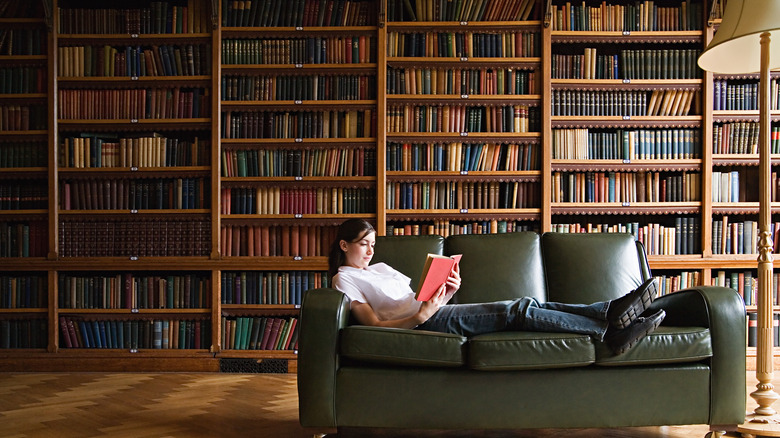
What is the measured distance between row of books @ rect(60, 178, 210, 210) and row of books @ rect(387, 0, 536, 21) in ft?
5.95

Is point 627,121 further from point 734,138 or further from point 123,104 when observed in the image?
point 123,104

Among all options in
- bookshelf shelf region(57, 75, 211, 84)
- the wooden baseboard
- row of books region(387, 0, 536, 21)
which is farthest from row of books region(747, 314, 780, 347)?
bookshelf shelf region(57, 75, 211, 84)

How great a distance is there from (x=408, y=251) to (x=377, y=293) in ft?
1.58

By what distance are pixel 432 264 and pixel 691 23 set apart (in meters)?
3.14

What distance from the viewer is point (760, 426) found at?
8.99ft

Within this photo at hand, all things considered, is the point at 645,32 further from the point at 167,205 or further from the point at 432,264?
the point at 167,205

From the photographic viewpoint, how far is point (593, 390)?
254 cm

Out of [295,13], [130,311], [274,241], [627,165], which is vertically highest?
[295,13]

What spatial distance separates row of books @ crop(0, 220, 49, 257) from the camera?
4.70 m

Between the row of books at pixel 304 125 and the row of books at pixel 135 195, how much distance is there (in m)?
0.42

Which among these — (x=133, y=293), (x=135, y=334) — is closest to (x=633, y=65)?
(x=133, y=293)

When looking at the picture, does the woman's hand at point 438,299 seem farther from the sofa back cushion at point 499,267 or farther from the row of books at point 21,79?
the row of books at point 21,79

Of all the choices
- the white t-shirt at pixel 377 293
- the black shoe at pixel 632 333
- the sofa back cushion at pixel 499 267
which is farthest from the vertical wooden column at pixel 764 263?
the white t-shirt at pixel 377 293

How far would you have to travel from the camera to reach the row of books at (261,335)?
462 centimetres
